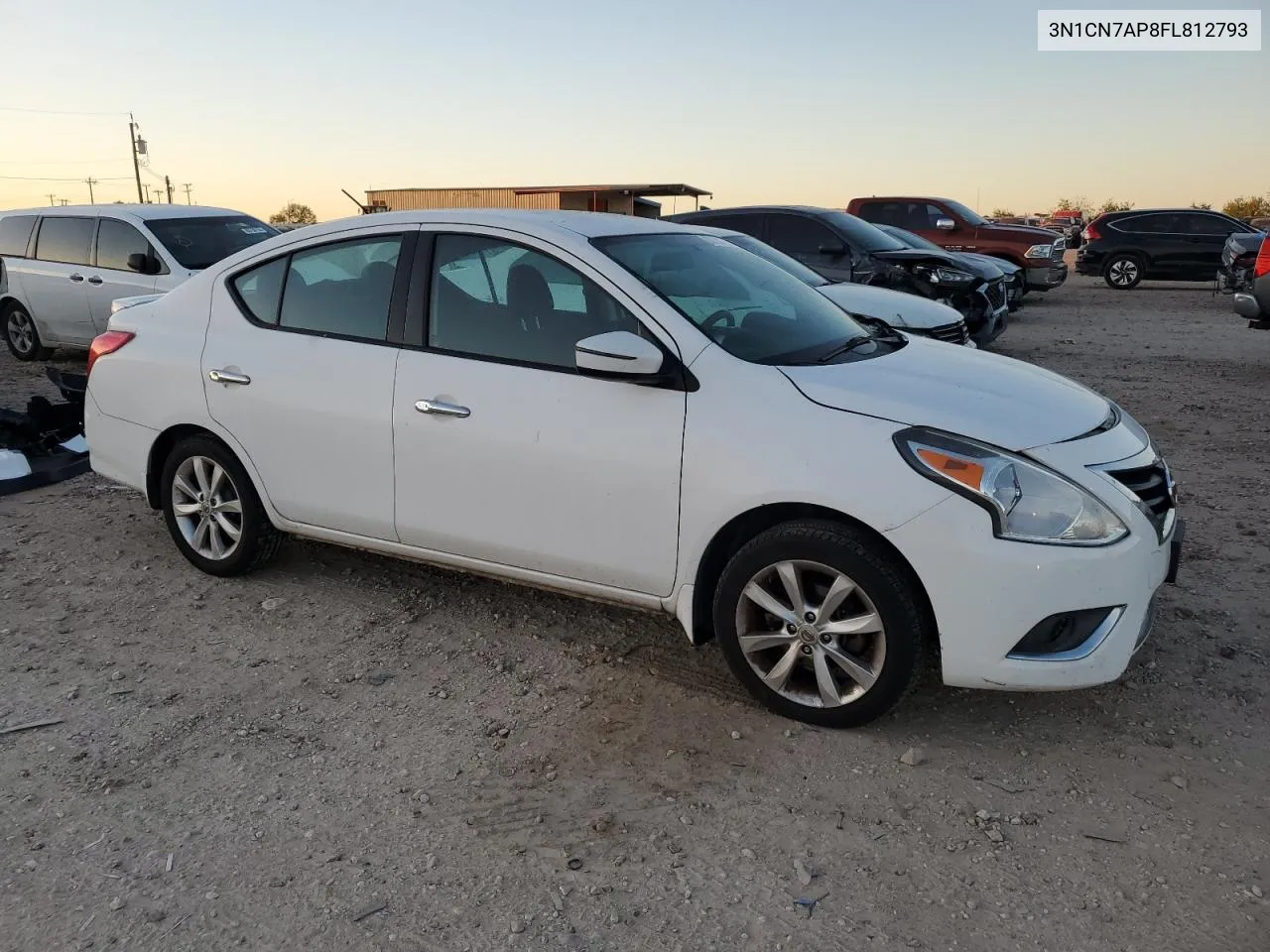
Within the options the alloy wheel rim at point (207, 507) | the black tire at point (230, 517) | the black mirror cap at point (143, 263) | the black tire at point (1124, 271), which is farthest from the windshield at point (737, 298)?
the black tire at point (1124, 271)

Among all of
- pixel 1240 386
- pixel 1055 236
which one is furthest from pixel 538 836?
pixel 1055 236

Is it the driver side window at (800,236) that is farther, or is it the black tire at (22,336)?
the black tire at (22,336)

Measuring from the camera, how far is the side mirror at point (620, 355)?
11.5ft

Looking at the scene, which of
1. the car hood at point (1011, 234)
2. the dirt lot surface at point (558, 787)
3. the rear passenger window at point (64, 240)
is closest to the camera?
the dirt lot surface at point (558, 787)

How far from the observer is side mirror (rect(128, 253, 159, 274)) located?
9.85 m

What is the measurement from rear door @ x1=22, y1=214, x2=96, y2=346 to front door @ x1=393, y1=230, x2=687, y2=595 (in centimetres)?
815

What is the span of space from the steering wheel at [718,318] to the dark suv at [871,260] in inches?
283

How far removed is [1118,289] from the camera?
21.4 meters

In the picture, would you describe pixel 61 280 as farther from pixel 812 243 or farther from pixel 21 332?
pixel 812 243

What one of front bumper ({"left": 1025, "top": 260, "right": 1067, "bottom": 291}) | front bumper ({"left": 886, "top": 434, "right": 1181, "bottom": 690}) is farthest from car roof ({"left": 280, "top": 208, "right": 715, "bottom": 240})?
front bumper ({"left": 1025, "top": 260, "right": 1067, "bottom": 291})

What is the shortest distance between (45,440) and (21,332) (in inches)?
223

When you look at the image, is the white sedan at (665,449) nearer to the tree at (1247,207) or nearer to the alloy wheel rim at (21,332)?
the alloy wheel rim at (21,332)

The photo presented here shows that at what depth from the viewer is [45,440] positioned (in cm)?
709

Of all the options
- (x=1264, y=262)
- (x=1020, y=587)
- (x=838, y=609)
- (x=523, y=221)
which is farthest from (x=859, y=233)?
(x=1020, y=587)
